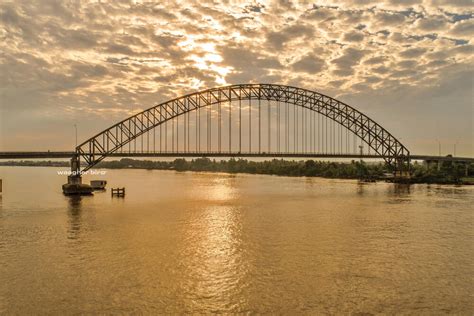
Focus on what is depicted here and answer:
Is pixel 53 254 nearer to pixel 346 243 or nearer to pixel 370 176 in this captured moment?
pixel 346 243

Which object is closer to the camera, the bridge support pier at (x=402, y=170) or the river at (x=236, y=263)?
the river at (x=236, y=263)

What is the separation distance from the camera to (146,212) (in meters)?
39.8

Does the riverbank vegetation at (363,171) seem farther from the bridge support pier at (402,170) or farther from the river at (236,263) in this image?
the river at (236,263)

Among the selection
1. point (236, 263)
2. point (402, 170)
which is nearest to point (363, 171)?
point (402, 170)

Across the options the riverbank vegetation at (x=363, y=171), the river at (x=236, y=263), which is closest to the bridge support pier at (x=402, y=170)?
the riverbank vegetation at (x=363, y=171)

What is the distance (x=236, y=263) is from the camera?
810 inches

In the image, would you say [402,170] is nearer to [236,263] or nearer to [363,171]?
[363,171]

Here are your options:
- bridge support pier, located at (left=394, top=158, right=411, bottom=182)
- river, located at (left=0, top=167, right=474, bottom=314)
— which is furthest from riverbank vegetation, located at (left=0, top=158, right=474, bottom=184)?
river, located at (left=0, top=167, right=474, bottom=314)

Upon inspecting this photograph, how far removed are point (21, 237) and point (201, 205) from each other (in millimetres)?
22349

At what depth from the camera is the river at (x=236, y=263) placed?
15094 millimetres

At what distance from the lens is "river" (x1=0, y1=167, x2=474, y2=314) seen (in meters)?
15.1

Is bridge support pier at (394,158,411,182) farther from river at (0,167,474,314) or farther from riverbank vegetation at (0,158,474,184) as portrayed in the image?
river at (0,167,474,314)

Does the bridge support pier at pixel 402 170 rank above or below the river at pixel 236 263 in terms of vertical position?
above

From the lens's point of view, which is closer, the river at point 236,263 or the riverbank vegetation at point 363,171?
the river at point 236,263
